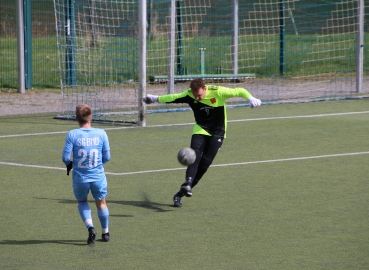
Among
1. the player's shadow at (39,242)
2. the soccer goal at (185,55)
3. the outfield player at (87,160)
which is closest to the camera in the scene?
the outfield player at (87,160)

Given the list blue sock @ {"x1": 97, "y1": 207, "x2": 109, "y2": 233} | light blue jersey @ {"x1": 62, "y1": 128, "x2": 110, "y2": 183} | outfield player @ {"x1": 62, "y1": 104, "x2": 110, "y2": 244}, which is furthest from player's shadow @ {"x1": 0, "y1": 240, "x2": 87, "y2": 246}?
light blue jersey @ {"x1": 62, "y1": 128, "x2": 110, "y2": 183}

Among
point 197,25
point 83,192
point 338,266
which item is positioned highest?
point 197,25

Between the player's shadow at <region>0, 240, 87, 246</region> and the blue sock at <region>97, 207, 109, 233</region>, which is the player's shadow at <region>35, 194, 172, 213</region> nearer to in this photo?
the blue sock at <region>97, 207, 109, 233</region>

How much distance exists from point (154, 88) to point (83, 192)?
14.5m

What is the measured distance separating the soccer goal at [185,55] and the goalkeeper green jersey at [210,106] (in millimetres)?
6392

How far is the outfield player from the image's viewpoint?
27.9ft

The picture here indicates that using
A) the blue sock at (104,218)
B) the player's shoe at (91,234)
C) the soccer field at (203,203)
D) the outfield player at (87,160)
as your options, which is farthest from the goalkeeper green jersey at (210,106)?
the player's shoe at (91,234)

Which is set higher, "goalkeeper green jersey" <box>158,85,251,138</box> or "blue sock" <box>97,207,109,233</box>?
"goalkeeper green jersey" <box>158,85,251,138</box>

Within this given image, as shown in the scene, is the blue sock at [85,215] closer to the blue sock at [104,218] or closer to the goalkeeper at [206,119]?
the blue sock at [104,218]

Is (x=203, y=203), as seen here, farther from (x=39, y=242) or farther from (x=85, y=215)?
(x=39, y=242)

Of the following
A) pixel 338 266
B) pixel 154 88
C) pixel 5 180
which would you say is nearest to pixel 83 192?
pixel 338 266

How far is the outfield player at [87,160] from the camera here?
849 cm

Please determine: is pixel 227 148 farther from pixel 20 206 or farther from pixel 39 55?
pixel 39 55

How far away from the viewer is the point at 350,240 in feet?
28.3
